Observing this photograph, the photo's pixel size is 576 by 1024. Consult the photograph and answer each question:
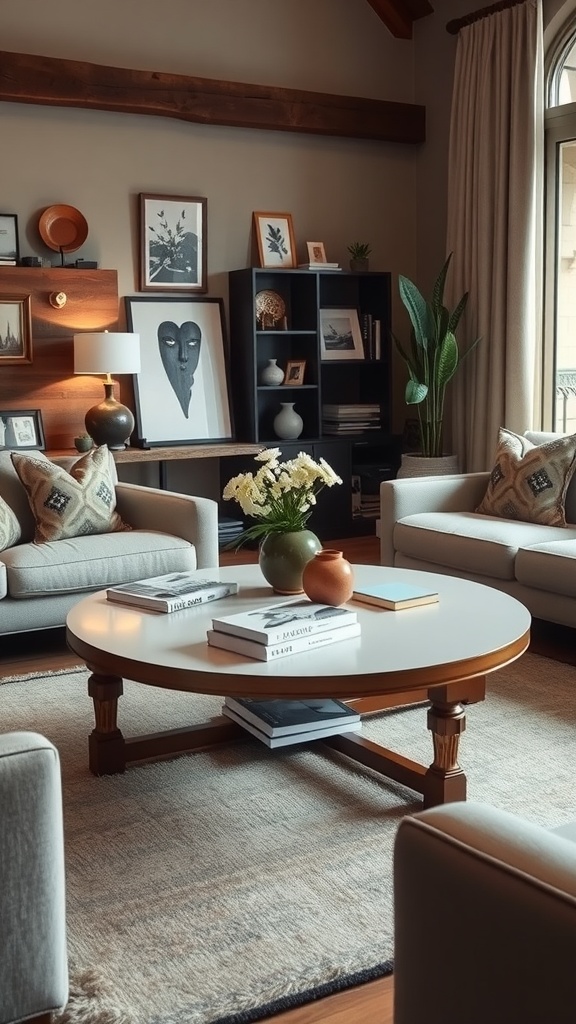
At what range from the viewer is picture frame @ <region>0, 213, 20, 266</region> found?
5.25 metres

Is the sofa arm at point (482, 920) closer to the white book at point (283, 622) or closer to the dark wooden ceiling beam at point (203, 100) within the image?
the white book at point (283, 622)

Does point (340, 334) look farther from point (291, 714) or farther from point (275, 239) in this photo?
point (291, 714)

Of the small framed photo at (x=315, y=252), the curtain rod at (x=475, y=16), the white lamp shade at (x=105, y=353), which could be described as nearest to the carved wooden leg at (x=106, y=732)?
the white lamp shade at (x=105, y=353)

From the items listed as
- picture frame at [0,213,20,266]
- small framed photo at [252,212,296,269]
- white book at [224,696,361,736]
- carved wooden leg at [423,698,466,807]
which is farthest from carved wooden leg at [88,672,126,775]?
small framed photo at [252,212,296,269]

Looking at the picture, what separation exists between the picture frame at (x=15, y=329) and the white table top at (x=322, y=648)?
2.59 metres

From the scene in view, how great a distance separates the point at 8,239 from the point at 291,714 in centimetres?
332

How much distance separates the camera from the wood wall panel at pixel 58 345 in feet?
17.3

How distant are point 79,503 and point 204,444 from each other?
179 cm

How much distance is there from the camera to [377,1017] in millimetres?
1799

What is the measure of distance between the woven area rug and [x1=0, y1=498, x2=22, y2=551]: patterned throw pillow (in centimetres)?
69

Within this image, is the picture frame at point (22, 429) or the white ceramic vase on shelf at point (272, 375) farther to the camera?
the white ceramic vase on shelf at point (272, 375)

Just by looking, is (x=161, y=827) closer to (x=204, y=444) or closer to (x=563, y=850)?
(x=563, y=850)

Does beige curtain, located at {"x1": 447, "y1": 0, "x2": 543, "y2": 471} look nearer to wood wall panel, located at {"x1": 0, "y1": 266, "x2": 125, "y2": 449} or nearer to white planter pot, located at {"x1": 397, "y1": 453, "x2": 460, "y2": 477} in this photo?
white planter pot, located at {"x1": 397, "y1": 453, "x2": 460, "y2": 477}

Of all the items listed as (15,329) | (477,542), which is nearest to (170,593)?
(477,542)
